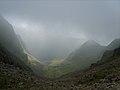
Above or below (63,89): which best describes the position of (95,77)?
above

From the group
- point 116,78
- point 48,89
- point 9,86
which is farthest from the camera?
point 9,86

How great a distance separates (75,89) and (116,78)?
9.36m

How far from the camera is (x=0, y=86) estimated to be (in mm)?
44125

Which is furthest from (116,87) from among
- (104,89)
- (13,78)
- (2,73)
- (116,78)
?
(2,73)

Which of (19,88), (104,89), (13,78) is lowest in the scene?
(104,89)

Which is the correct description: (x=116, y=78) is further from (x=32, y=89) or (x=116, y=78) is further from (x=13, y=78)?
(x=13, y=78)

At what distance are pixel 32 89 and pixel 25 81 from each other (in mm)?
10990

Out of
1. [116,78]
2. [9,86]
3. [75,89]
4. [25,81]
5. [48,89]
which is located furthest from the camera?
[25,81]

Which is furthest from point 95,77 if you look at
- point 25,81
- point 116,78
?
point 25,81

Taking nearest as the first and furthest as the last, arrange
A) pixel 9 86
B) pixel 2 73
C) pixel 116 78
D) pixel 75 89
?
pixel 75 89, pixel 116 78, pixel 9 86, pixel 2 73

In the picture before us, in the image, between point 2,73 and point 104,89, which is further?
point 2,73

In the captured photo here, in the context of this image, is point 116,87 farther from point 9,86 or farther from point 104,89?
point 9,86

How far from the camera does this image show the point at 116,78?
134 feet

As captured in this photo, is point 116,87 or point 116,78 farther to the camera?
point 116,78
